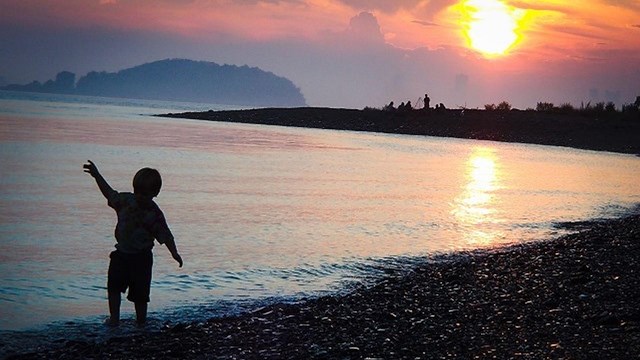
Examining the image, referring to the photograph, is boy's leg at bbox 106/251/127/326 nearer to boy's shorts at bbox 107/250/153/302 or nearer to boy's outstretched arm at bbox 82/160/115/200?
boy's shorts at bbox 107/250/153/302

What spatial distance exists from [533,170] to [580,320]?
1011 inches

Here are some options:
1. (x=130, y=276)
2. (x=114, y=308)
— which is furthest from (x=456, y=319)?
(x=114, y=308)

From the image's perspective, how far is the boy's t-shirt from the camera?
8.46 m

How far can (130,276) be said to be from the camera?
332 inches

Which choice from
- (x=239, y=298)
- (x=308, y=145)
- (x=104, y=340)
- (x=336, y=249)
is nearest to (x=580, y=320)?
(x=239, y=298)

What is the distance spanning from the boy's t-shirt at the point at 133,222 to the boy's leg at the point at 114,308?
0.46 meters

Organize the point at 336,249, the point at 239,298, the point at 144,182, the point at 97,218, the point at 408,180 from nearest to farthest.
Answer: the point at 144,182 → the point at 239,298 → the point at 336,249 → the point at 97,218 → the point at 408,180

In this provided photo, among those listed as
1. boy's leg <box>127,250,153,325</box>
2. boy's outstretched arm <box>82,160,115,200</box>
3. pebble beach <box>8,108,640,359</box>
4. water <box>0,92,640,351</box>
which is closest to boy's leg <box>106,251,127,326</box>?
boy's leg <box>127,250,153,325</box>

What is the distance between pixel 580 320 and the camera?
795cm

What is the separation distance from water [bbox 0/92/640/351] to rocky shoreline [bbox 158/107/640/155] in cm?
2004

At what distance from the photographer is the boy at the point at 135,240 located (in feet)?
27.6

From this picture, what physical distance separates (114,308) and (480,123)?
58.4 meters

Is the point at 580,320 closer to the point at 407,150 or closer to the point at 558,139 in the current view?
the point at 407,150

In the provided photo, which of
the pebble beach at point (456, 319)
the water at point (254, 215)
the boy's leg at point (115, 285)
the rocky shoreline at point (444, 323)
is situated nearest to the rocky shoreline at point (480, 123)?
the water at point (254, 215)
